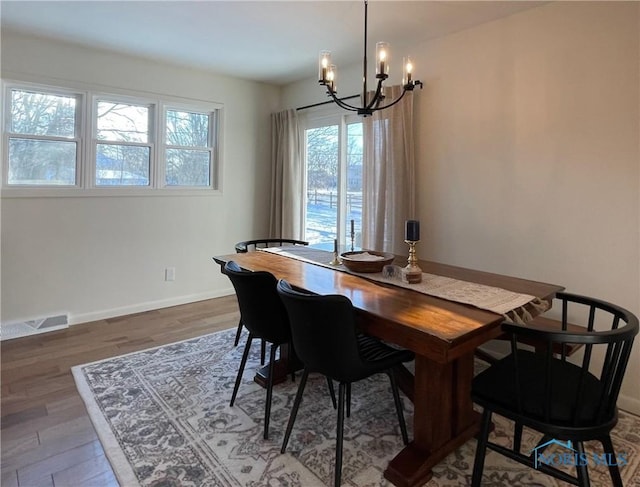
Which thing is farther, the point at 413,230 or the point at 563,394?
the point at 413,230

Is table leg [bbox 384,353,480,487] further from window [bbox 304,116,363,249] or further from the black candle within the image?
window [bbox 304,116,363,249]

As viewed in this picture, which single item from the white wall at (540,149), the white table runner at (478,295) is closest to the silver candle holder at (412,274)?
the white table runner at (478,295)

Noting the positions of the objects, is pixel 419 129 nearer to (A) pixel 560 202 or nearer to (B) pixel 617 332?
(A) pixel 560 202

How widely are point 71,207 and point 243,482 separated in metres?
3.05

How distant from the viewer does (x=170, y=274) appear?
437 centimetres

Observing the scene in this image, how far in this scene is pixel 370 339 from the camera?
83.2 inches

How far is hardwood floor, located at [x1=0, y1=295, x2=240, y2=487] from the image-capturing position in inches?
72.8

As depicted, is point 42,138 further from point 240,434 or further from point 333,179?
point 240,434

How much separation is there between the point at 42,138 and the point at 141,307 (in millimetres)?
1808

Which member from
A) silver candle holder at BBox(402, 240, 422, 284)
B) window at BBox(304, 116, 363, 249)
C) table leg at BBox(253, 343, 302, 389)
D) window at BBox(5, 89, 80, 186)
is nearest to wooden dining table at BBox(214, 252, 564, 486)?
silver candle holder at BBox(402, 240, 422, 284)

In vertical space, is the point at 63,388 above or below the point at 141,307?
below

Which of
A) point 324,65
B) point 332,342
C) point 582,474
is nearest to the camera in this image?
point 582,474

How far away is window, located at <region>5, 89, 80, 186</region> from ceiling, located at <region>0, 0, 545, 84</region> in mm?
562

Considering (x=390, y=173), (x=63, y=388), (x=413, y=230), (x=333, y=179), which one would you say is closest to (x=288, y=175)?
(x=333, y=179)
